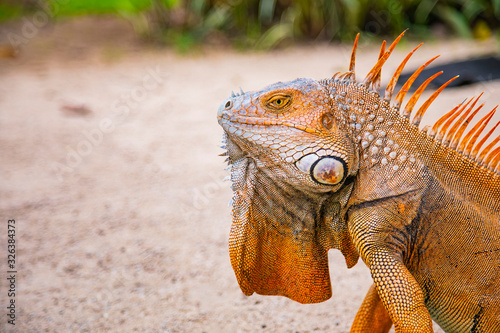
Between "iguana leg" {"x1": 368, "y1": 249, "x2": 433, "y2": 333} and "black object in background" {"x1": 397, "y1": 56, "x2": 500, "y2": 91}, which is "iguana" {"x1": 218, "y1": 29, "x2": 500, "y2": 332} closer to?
"iguana leg" {"x1": 368, "y1": 249, "x2": 433, "y2": 333}

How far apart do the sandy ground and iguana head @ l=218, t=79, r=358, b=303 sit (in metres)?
1.11

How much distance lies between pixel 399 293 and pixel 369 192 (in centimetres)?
50

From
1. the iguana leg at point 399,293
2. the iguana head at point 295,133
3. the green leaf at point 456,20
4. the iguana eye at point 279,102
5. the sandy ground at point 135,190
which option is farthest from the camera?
the green leaf at point 456,20

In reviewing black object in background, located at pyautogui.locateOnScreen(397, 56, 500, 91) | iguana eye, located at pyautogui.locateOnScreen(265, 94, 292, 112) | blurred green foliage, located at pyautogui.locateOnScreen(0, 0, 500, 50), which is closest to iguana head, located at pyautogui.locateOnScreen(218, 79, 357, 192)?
iguana eye, located at pyautogui.locateOnScreen(265, 94, 292, 112)

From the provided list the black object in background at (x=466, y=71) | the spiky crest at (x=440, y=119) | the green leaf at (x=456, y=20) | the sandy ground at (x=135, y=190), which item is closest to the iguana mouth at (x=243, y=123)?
the spiky crest at (x=440, y=119)

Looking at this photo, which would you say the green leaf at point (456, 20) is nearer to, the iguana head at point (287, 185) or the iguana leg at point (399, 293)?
the iguana head at point (287, 185)

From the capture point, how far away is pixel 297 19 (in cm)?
1316

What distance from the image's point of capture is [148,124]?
869 centimetres

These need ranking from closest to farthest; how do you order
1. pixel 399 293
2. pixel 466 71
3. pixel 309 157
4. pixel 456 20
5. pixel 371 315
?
pixel 399 293 → pixel 309 157 → pixel 371 315 → pixel 466 71 → pixel 456 20

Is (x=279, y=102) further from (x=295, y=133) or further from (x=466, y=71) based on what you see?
(x=466, y=71)

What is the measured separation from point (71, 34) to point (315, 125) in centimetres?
1317

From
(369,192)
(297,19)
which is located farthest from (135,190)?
(297,19)

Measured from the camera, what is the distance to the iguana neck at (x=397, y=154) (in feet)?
8.52

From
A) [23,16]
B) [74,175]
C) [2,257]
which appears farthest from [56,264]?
[23,16]
